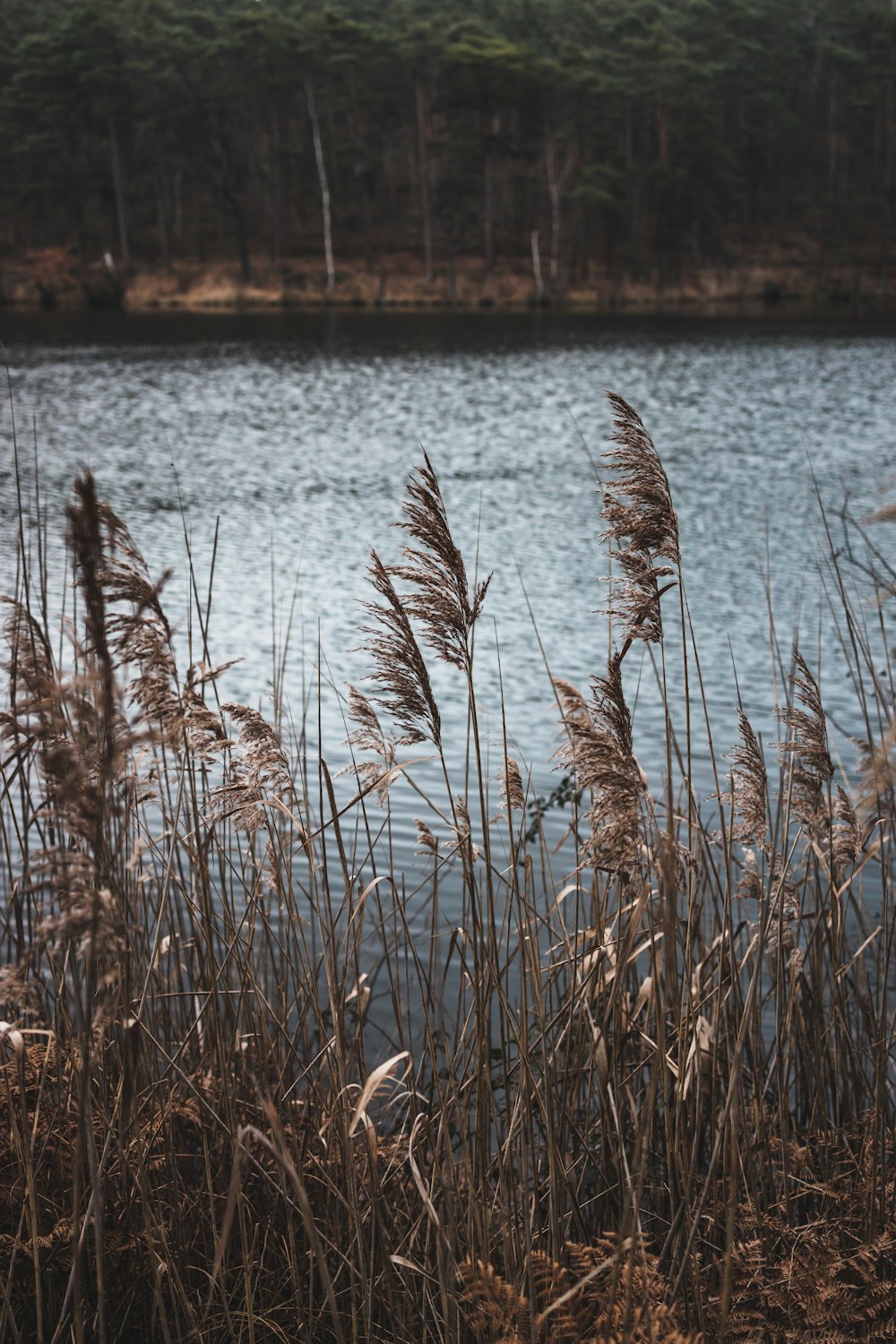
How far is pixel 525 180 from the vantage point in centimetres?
6488

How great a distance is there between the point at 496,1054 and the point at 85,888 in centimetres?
218

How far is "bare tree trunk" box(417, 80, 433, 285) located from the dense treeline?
24cm

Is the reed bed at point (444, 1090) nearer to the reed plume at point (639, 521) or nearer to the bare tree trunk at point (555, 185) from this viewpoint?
the reed plume at point (639, 521)

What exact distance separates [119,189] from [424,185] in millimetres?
14289

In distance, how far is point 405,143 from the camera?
6625 centimetres

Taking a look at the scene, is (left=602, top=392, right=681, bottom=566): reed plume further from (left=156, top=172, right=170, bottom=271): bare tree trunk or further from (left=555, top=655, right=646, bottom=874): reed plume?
(left=156, top=172, right=170, bottom=271): bare tree trunk

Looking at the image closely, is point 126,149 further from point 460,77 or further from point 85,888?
point 85,888

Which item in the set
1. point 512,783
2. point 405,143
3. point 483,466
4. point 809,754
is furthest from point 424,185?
point 809,754

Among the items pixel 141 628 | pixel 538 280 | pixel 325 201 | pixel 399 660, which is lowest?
pixel 399 660

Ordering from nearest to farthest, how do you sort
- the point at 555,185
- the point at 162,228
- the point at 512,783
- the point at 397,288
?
the point at 512,783
the point at 397,288
the point at 162,228
the point at 555,185

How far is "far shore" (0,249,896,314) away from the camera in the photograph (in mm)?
57281

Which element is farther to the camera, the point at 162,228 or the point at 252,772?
the point at 162,228

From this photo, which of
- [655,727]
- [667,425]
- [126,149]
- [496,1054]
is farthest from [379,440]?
[126,149]

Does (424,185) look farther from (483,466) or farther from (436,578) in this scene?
(436,578)
